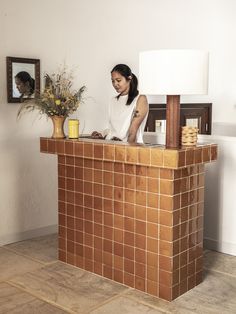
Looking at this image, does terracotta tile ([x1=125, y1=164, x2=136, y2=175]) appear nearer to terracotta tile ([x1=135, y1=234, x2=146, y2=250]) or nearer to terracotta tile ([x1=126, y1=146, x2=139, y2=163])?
terracotta tile ([x1=126, y1=146, x2=139, y2=163])

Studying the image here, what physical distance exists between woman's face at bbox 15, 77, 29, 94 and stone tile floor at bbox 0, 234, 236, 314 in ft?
4.76

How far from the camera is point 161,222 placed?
114 inches

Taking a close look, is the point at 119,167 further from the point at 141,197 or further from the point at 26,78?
the point at 26,78

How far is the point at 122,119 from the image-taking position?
3758 mm

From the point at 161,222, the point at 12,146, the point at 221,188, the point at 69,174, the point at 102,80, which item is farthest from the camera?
the point at 102,80

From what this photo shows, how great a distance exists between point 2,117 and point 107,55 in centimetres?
135

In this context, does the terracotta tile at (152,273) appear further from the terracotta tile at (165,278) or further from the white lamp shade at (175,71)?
the white lamp shade at (175,71)

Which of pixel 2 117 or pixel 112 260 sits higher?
pixel 2 117

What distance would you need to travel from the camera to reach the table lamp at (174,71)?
2688 mm

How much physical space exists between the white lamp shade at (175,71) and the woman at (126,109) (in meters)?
0.84

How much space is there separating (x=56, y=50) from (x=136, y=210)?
1.97 m

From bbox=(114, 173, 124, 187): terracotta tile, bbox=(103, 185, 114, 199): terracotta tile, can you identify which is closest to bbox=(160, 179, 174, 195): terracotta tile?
bbox=(114, 173, 124, 187): terracotta tile

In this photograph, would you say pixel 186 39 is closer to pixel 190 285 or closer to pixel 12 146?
pixel 12 146

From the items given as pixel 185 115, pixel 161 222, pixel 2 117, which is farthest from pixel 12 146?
pixel 185 115
